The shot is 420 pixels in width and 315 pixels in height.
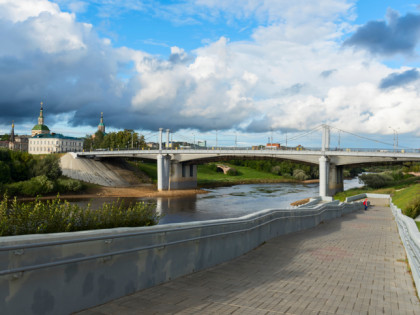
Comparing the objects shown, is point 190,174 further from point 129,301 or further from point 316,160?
point 129,301

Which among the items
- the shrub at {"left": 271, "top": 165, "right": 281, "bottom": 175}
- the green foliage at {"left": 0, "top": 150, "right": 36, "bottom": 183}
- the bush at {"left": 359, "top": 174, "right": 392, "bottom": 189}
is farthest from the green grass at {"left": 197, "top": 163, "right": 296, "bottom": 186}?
the green foliage at {"left": 0, "top": 150, "right": 36, "bottom": 183}

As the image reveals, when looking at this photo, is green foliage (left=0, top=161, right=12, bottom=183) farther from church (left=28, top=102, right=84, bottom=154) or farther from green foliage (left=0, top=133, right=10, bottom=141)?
green foliage (left=0, top=133, right=10, bottom=141)

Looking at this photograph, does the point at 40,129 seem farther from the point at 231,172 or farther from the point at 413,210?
the point at 413,210

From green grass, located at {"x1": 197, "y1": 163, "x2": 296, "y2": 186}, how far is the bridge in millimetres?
12039

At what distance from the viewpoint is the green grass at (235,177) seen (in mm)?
89562

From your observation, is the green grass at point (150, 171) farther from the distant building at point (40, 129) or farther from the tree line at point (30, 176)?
the distant building at point (40, 129)

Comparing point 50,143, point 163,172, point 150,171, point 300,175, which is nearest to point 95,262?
point 163,172

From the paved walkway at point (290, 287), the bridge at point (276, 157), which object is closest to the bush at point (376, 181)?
the bridge at point (276, 157)

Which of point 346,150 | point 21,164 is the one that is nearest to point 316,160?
point 346,150

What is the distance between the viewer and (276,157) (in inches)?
2434

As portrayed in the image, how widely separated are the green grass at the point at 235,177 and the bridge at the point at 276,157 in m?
12.0

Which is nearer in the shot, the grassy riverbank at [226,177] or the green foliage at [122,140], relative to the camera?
the grassy riverbank at [226,177]

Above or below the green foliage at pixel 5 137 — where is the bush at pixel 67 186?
below

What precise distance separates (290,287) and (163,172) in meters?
64.2
